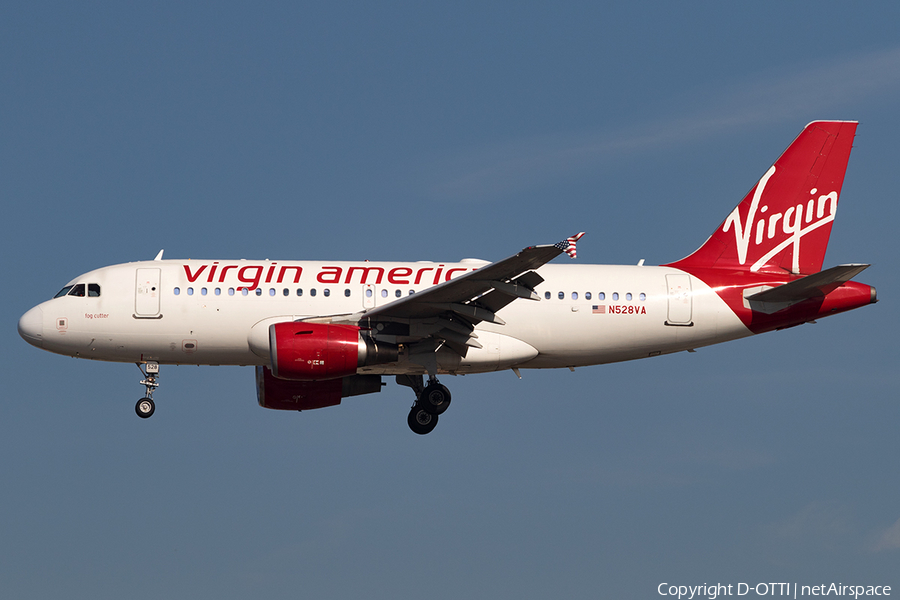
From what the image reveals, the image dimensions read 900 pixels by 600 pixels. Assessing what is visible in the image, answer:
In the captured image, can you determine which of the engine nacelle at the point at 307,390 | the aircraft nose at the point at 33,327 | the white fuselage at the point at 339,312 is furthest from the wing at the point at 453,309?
the aircraft nose at the point at 33,327

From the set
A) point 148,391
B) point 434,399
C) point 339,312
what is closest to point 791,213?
point 434,399

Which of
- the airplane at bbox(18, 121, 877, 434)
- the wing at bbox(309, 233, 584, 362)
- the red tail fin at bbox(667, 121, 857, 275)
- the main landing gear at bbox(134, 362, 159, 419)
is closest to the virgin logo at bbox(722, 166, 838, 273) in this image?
the red tail fin at bbox(667, 121, 857, 275)

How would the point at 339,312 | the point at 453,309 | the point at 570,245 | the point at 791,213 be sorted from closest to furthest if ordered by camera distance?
the point at 570,245 → the point at 453,309 → the point at 339,312 → the point at 791,213

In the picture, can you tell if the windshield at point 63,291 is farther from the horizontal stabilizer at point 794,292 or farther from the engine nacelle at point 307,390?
the horizontal stabilizer at point 794,292

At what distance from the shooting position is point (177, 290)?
29.4 m

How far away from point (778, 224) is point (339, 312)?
13.0 meters

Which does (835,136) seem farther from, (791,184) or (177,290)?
(177,290)

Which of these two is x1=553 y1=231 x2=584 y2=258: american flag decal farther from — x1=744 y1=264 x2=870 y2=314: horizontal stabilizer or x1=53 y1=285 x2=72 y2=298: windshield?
x1=53 y1=285 x2=72 y2=298: windshield

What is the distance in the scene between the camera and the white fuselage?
95.7 ft

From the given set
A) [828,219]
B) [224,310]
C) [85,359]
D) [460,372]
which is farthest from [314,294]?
[828,219]

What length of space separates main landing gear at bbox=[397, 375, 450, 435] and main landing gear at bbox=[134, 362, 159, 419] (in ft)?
Answer: 22.8

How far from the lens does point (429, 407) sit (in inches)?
1227

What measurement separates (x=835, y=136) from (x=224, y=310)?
725 inches

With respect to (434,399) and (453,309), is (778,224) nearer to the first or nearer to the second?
(453,309)
